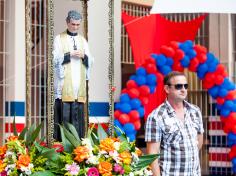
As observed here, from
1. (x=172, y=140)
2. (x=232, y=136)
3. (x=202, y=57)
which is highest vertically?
(x=202, y=57)

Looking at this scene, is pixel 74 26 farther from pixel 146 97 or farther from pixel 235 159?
pixel 235 159

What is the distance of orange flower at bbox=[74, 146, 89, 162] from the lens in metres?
3.64

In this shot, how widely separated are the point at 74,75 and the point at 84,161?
9.83ft

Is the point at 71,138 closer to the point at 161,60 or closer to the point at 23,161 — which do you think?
the point at 23,161

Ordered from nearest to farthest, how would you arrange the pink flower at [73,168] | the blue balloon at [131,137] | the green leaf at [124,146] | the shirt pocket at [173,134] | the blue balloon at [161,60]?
1. the pink flower at [73,168]
2. the green leaf at [124,146]
3. the shirt pocket at [173,134]
4. the blue balloon at [131,137]
5. the blue balloon at [161,60]

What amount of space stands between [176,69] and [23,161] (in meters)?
5.51

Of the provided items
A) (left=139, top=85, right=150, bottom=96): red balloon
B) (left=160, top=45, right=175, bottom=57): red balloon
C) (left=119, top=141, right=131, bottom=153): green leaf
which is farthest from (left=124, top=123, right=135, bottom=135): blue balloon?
(left=119, top=141, right=131, bottom=153): green leaf

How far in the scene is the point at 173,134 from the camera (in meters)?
4.76

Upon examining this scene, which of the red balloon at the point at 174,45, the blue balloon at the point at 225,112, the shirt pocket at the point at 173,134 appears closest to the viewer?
the shirt pocket at the point at 173,134

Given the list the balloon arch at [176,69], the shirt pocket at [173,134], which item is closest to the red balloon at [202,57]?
the balloon arch at [176,69]

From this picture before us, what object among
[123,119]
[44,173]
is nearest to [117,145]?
[44,173]

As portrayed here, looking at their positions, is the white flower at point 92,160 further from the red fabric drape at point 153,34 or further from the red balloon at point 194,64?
the red balloon at point 194,64

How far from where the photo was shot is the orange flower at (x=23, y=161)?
12.1ft

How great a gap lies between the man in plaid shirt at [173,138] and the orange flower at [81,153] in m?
1.15
